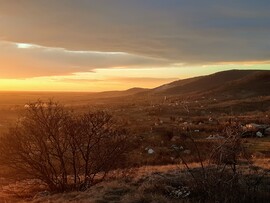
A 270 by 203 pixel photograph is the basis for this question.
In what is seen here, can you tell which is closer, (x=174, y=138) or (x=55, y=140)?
(x=55, y=140)

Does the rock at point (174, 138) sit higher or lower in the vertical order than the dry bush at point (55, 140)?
lower

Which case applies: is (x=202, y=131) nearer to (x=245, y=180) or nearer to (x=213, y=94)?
(x=245, y=180)

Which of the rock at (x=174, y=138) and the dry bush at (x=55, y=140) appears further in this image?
the rock at (x=174, y=138)

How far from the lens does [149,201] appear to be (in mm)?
11242

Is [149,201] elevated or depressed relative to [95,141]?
depressed

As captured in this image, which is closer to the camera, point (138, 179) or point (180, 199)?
point (180, 199)

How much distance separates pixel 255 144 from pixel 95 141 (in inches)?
471

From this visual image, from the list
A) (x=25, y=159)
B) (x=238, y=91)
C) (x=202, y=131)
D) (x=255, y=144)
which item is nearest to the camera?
(x=25, y=159)

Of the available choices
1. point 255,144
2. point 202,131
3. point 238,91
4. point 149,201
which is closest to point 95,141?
point 149,201

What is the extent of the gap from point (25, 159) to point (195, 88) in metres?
155

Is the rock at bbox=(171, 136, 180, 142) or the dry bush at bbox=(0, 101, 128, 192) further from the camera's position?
the rock at bbox=(171, 136, 180, 142)

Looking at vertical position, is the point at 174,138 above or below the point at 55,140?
below

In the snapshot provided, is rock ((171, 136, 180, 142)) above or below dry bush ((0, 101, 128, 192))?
below

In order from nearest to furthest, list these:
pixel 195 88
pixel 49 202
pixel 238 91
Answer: pixel 49 202, pixel 238 91, pixel 195 88
